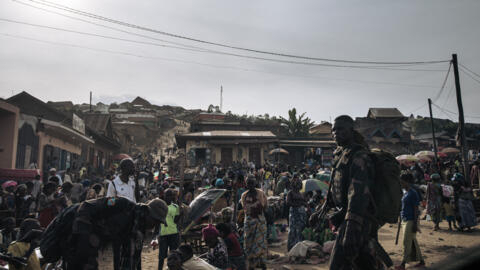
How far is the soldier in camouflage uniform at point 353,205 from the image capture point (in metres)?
3.22

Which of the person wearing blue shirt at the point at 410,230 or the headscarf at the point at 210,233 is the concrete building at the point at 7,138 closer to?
the headscarf at the point at 210,233

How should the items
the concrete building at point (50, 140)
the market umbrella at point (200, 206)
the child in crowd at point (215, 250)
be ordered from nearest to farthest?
the child in crowd at point (215, 250) → the market umbrella at point (200, 206) → the concrete building at point (50, 140)

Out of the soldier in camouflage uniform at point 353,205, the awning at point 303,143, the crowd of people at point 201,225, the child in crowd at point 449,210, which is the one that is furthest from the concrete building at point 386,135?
the soldier in camouflage uniform at point 353,205

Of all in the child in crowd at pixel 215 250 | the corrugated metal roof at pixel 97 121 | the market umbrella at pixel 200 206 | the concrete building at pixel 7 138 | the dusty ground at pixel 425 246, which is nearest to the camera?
the child in crowd at pixel 215 250

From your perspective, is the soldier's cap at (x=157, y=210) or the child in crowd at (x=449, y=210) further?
the child in crowd at (x=449, y=210)

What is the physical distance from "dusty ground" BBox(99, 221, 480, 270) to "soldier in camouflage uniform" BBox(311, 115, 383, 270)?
12.9ft

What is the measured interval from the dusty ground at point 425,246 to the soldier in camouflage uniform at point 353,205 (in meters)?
3.92

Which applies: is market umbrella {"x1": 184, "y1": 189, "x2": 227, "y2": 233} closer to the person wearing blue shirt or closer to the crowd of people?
the crowd of people

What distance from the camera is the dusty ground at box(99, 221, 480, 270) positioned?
7407 millimetres

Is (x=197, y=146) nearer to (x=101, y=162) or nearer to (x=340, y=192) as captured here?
(x=101, y=162)

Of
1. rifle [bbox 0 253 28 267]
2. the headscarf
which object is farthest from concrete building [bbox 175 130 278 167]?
rifle [bbox 0 253 28 267]

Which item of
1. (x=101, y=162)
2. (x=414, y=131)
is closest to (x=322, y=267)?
(x=101, y=162)

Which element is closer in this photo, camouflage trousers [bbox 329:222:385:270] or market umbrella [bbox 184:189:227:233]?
camouflage trousers [bbox 329:222:385:270]

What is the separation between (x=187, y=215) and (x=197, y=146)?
20712mm
